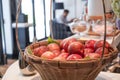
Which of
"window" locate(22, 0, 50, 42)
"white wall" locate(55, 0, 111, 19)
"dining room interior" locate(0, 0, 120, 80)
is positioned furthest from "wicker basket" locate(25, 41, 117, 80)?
"white wall" locate(55, 0, 111, 19)

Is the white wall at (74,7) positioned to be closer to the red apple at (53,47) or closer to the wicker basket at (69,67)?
the red apple at (53,47)

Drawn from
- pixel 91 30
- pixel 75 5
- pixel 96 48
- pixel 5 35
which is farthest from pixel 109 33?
pixel 75 5

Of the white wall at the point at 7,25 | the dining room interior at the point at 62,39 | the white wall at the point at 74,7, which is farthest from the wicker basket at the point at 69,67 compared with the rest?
the white wall at the point at 74,7

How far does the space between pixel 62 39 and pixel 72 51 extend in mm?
453

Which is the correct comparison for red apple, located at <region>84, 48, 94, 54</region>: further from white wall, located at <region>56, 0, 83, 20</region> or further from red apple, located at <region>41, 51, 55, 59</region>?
white wall, located at <region>56, 0, 83, 20</region>

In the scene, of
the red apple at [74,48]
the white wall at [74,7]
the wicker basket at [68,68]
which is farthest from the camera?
the white wall at [74,7]

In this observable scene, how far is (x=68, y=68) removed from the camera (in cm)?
79

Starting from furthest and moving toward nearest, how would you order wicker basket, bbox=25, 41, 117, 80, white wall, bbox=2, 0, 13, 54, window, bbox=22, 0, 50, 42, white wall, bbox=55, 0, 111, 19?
1. white wall, bbox=55, 0, 111, 19
2. window, bbox=22, 0, 50, 42
3. white wall, bbox=2, 0, 13, 54
4. wicker basket, bbox=25, 41, 117, 80

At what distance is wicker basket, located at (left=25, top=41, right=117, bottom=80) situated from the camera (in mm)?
780

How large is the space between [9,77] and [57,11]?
7264mm

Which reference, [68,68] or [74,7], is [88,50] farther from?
[74,7]

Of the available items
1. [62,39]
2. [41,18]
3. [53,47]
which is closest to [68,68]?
[53,47]

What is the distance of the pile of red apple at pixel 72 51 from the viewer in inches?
33.6

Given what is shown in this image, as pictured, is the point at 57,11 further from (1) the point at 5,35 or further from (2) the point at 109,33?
(2) the point at 109,33
